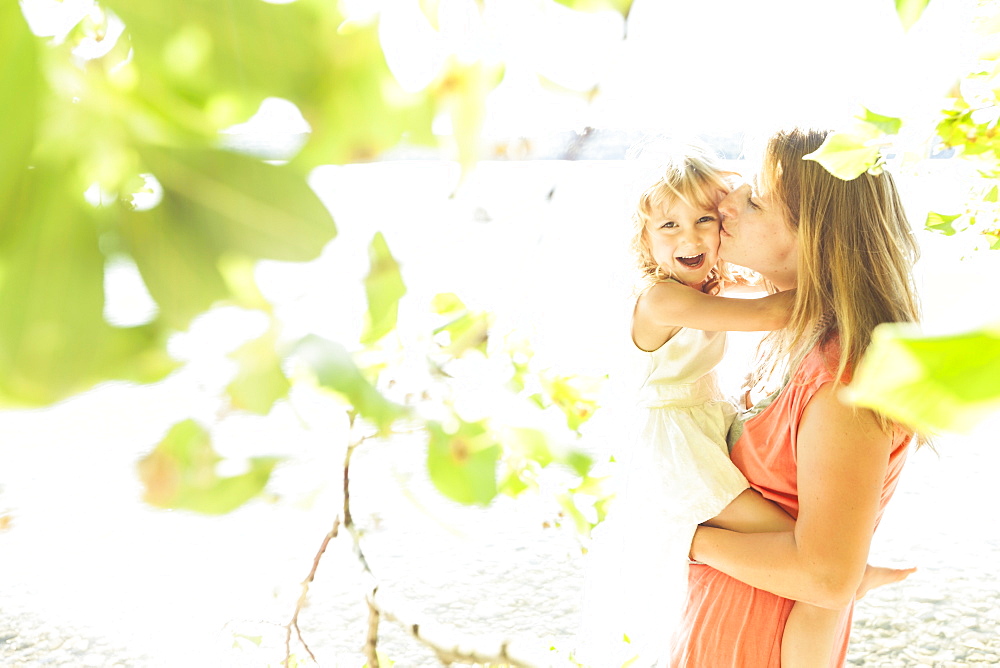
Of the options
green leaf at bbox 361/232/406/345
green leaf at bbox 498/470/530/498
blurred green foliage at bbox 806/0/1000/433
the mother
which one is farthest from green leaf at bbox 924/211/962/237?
green leaf at bbox 361/232/406/345

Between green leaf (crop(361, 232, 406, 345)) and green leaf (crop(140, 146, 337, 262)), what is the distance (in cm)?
5

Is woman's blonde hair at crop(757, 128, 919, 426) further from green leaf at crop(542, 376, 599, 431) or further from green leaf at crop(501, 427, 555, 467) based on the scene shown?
green leaf at crop(501, 427, 555, 467)

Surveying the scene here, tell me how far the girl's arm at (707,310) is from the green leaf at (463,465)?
71 centimetres

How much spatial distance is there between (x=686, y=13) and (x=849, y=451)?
1.55 feet

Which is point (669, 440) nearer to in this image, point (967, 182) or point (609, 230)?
point (609, 230)

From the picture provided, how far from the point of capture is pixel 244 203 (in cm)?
13

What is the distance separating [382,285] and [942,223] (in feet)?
1.43

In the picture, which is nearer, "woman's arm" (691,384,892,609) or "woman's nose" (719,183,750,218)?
"woman's arm" (691,384,892,609)

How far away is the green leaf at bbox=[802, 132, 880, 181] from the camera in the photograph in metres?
0.26

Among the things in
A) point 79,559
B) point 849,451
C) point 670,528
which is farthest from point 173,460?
point 79,559

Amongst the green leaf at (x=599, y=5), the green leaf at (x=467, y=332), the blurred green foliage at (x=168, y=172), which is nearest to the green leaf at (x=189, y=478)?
the blurred green foliage at (x=168, y=172)

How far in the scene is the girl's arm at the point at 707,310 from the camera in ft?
2.84

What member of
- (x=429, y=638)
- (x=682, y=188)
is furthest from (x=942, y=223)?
(x=682, y=188)

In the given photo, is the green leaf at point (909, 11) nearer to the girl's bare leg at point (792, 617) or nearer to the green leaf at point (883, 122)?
the green leaf at point (883, 122)
